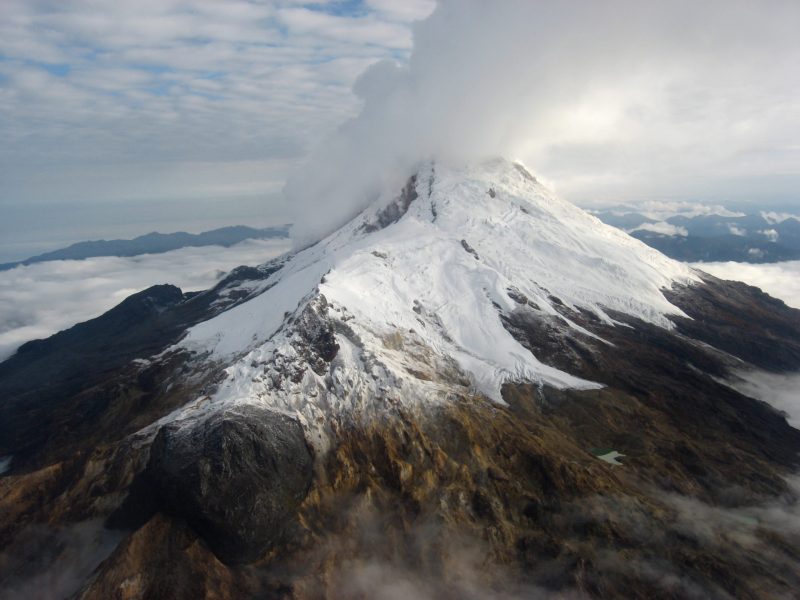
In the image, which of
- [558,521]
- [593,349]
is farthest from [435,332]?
[558,521]

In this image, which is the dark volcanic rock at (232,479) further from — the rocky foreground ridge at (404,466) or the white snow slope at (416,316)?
the white snow slope at (416,316)

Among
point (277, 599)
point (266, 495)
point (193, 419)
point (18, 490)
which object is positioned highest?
point (193, 419)

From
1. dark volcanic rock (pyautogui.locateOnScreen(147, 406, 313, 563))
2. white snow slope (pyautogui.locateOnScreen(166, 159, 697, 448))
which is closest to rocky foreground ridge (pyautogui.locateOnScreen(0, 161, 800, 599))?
dark volcanic rock (pyautogui.locateOnScreen(147, 406, 313, 563))

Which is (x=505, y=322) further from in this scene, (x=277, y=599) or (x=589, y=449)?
(x=277, y=599)

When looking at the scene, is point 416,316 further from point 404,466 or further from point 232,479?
point 232,479

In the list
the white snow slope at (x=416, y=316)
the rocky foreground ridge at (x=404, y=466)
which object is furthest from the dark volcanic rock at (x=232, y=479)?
the white snow slope at (x=416, y=316)

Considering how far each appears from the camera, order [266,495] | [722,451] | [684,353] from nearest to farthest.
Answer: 1. [266,495]
2. [722,451]
3. [684,353]
